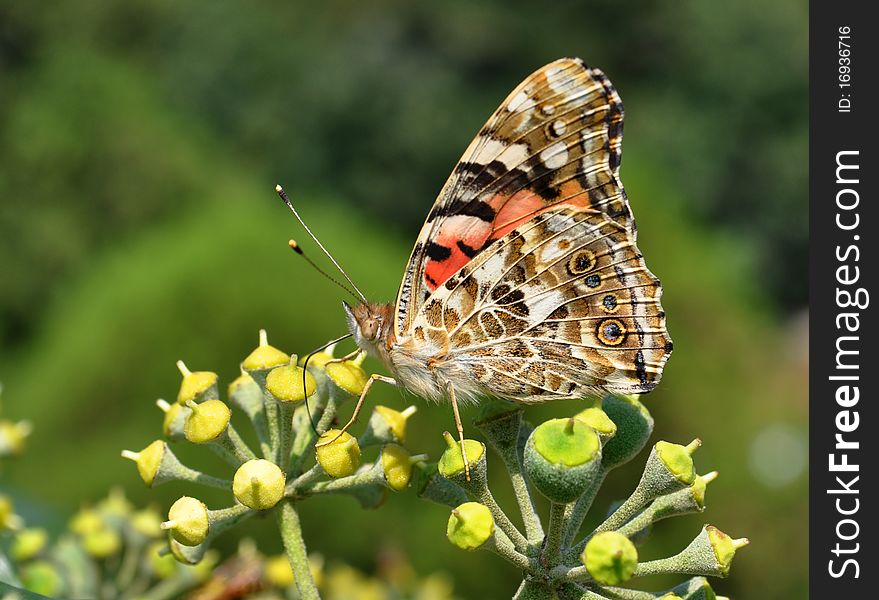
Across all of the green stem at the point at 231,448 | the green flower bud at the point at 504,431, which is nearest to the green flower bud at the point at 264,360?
the green stem at the point at 231,448

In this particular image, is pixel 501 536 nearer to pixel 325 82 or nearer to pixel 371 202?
pixel 371 202

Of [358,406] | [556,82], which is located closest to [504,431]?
[358,406]

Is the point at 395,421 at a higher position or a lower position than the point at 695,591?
higher

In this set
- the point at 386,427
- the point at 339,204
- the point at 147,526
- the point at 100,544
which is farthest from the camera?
the point at 339,204

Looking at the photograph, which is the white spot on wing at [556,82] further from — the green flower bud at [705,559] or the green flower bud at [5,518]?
the green flower bud at [5,518]

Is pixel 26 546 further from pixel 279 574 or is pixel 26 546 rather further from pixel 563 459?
pixel 563 459

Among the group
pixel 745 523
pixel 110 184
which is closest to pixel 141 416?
pixel 745 523

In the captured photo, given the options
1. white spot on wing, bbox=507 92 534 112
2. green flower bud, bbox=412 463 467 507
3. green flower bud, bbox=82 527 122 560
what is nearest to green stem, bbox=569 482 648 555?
green flower bud, bbox=412 463 467 507

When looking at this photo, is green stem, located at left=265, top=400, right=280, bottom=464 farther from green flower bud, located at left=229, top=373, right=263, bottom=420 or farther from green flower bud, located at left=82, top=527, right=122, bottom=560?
green flower bud, located at left=82, top=527, right=122, bottom=560
